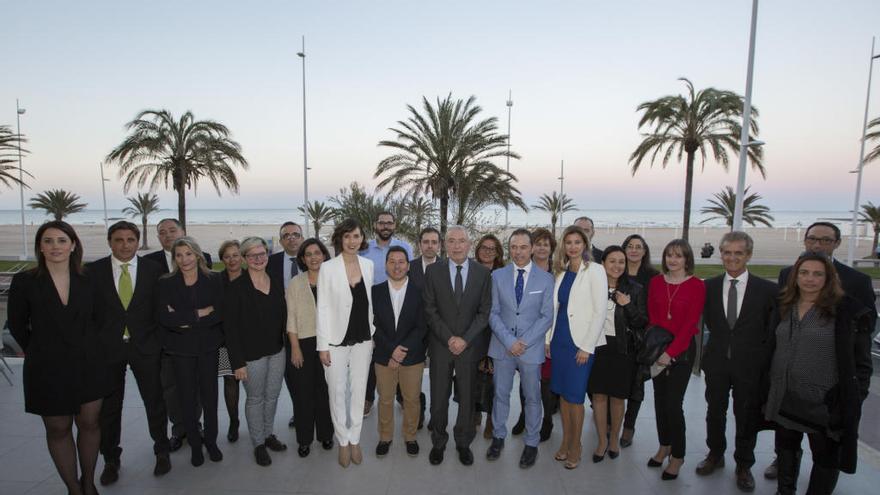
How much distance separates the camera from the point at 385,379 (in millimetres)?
4164

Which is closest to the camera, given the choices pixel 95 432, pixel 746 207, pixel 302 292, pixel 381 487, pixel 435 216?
pixel 95 432

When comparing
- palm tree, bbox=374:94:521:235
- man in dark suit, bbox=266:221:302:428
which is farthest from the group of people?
palm tree, bbox=374:94:521:235

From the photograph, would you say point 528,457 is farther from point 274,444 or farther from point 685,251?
point 274,444

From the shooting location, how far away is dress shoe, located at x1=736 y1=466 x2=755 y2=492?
3.66 metres

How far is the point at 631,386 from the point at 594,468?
0.79m

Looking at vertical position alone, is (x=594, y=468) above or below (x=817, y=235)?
below

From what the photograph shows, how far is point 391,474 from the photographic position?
385cm

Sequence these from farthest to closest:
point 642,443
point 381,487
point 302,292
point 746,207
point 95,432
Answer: point 746,207, point 642,443, point 302,292, point 381,487, point 95,432

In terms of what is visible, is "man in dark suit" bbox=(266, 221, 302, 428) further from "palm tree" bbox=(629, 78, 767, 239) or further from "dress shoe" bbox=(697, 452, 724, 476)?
"palm tree" bbox=(629, 78, 767, 239)

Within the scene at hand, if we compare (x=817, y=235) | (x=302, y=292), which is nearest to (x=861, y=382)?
(x=817, y=235)

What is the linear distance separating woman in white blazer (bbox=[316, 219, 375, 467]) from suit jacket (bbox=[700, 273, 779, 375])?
2.92 metres

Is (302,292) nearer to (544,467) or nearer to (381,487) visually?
(381,487)

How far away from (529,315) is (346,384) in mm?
1765

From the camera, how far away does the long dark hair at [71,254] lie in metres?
3.10
